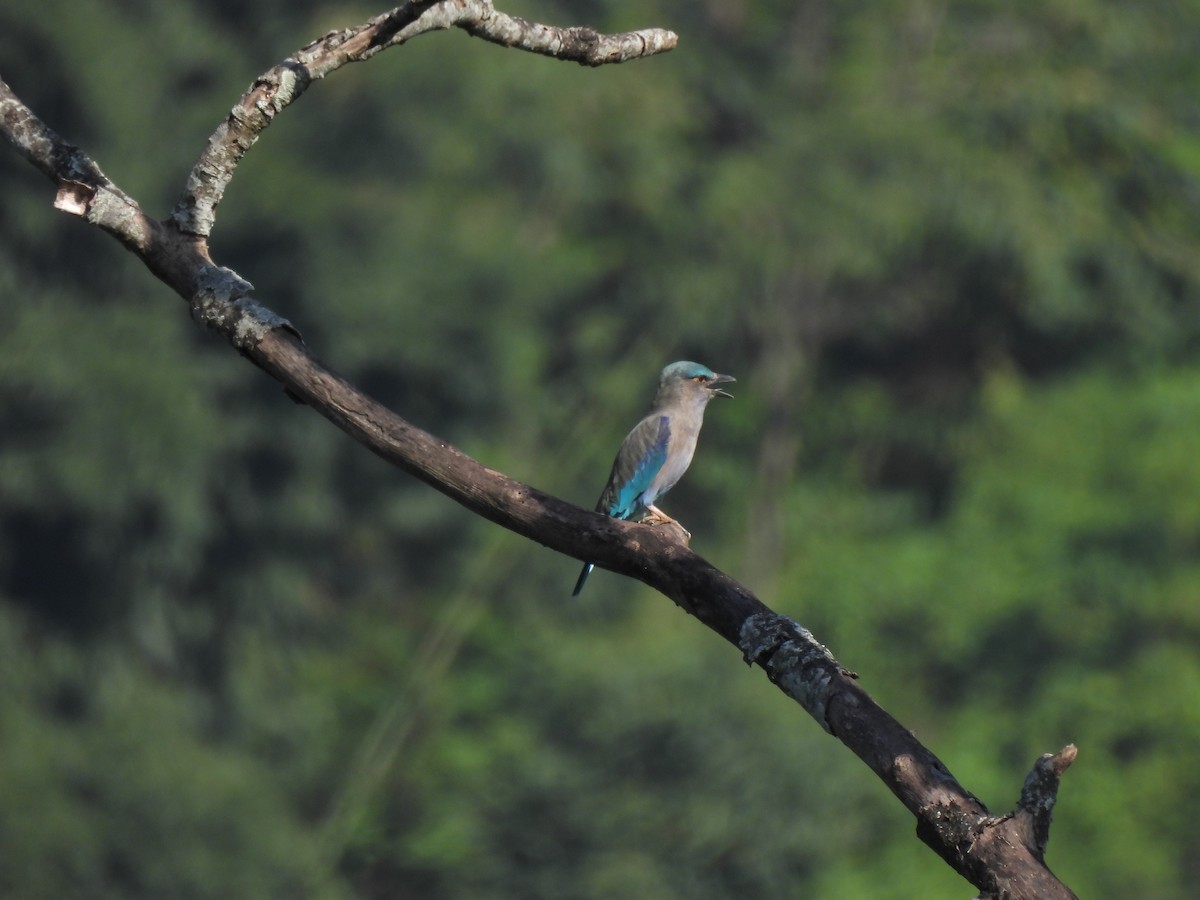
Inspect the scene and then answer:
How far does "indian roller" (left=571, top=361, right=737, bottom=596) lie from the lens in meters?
8.04

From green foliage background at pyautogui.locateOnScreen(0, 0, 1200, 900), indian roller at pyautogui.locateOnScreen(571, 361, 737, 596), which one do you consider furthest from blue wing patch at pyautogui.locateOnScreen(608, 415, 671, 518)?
green foliage background at pyautogui.locateOnScreen(0, 0, 1200, 900)

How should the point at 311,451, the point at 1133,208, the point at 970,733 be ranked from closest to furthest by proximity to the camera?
the point at 311,451 < the point at 970,733 < the point at 1133,208

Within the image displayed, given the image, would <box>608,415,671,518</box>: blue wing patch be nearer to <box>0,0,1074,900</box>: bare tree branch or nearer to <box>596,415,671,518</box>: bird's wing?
<box>596,415,671,518</box>: bird's wing

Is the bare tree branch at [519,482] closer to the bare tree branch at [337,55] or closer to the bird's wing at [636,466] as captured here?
the bare tree branch at [337,55]

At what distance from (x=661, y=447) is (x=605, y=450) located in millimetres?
13400

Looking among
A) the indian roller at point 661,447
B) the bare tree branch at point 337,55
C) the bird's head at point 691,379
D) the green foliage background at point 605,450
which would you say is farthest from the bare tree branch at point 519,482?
the green foliage background at point 605,450

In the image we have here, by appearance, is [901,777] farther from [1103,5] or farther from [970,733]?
[1103,5]

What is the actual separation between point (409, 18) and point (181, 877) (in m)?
17.9

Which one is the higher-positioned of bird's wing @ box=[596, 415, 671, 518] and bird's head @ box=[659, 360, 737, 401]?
bird's head @ box=[659, 360, 737, 401]

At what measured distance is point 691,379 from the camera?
28.1 ft

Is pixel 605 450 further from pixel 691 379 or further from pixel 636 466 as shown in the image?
pixel 636 466

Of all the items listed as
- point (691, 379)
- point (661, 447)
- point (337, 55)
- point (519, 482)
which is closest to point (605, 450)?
point (691, 379)

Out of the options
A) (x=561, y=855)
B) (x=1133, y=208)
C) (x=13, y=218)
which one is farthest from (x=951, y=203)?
(x=13, y=218)

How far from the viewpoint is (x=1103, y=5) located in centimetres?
2597
